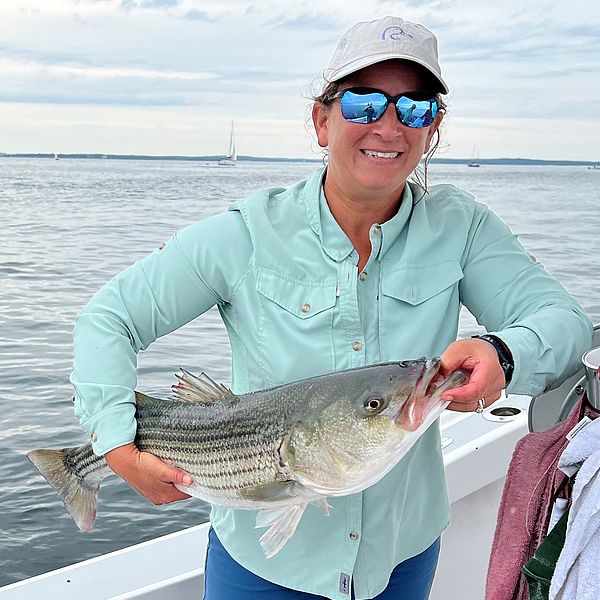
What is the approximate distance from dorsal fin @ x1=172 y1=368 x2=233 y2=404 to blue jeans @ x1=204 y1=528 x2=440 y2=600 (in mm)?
409

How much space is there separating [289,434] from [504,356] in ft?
1.43

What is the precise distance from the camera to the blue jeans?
77.9 inches

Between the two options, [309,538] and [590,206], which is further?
[590,206]

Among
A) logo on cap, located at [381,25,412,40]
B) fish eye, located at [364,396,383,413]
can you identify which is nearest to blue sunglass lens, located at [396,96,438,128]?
logo on cap, located at [381,25,412,40]

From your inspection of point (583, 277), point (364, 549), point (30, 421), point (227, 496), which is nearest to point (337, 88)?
point (227, 496)

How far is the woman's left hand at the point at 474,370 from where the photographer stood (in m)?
1.57

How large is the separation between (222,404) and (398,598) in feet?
2.14

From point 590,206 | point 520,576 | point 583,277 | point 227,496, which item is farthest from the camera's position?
point 590,206

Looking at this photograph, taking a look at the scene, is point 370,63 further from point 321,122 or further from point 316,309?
point 316,309

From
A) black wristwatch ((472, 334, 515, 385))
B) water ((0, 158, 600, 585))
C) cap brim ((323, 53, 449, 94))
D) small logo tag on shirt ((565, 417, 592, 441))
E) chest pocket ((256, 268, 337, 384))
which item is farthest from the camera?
water ((0, 158, 600, 585))

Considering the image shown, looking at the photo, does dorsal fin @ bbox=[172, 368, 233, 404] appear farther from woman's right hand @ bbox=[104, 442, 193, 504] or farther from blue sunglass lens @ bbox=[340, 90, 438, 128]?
blue sunglass lens @ bbox=[340, 90, 438, 128]

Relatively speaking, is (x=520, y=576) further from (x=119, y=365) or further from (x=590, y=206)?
(x=590, y=206)

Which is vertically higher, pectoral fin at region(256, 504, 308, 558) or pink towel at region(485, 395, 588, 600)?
pink towel at region(485, 395, 588, 600)

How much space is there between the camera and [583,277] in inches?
512
